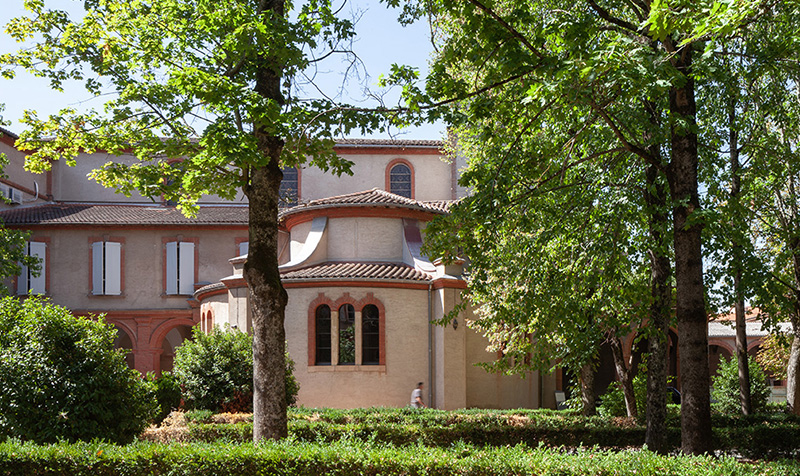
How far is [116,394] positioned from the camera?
11.6 metres

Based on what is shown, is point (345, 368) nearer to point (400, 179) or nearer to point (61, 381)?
point (61, 381)

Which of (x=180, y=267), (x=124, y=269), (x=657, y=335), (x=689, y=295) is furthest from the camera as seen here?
(x=124, y=269)

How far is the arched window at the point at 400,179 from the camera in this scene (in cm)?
3834

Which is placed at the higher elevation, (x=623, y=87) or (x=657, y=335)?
(x=623, y=87)

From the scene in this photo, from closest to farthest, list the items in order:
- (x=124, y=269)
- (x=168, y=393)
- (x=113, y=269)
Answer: (x=168, y=393) → (x=113, y=269) → (x=124, y=269)

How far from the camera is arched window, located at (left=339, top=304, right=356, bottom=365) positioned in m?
23.0

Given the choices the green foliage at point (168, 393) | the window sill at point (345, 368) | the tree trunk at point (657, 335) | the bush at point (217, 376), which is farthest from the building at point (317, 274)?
the tree trunk at point (657, 335)

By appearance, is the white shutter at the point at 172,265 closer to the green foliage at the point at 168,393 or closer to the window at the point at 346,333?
the window at the point at 346,333

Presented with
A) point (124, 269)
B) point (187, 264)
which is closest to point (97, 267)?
point (124, 269)

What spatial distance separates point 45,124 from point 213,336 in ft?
24.6

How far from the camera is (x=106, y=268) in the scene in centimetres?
3325

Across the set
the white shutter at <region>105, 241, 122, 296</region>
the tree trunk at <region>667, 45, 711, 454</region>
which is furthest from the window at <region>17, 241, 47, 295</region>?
the tree trunk at <region>667, 45, 711, 454</region>

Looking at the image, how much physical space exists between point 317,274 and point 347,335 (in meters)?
2.12

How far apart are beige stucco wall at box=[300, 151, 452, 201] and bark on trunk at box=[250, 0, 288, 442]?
25.9 meters
